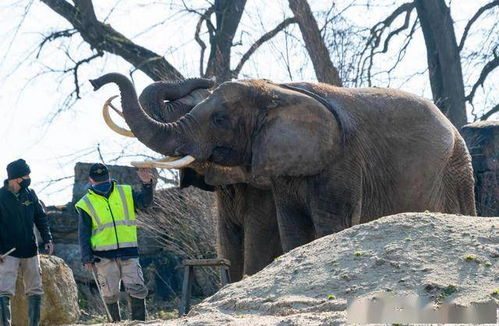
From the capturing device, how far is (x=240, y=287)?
10.7 metres

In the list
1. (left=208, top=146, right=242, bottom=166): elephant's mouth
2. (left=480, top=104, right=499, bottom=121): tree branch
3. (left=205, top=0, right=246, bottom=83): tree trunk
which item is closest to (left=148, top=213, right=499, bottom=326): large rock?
(left=208, top=146, right=242, bottom=166): elephant's mouth

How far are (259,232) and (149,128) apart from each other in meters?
1.67

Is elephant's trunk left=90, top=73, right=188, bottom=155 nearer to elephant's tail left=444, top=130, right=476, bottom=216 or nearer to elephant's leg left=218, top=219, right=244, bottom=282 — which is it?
elephant's leg left=218, top=219, right=244, bottom=282

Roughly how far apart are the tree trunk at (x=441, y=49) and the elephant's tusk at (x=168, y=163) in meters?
13.5

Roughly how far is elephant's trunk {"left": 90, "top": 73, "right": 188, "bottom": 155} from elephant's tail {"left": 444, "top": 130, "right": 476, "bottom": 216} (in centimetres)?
307

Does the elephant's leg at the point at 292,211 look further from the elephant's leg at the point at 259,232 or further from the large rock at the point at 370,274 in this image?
the large rock at the point at 370,274

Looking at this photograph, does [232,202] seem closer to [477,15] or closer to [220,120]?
[220,120]

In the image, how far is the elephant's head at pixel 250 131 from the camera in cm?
1428

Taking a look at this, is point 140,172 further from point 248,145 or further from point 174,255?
point 174,255

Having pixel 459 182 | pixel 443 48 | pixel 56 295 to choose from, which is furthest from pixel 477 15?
pixel 56 295

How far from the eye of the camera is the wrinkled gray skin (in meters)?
14.9

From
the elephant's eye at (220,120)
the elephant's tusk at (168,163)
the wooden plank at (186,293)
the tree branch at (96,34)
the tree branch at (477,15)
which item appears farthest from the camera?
the tree branch at (477,15)

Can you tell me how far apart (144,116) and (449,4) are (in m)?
15.6

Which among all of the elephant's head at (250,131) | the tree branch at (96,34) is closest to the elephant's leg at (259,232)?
the elephant's head at (250,131)
